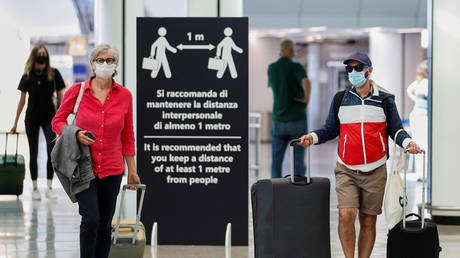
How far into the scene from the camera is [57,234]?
7977 mm

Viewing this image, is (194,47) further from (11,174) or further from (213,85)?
(11,174)

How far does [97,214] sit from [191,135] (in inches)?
84.4

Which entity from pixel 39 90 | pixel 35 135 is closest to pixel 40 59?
pixel 39 90

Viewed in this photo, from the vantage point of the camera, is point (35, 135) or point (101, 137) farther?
point (35, 135)

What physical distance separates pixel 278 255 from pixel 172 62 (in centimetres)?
230

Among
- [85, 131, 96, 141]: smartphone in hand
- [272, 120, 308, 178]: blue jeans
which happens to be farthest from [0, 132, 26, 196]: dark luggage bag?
[85, 131, 96, 141]: smartphone in hand

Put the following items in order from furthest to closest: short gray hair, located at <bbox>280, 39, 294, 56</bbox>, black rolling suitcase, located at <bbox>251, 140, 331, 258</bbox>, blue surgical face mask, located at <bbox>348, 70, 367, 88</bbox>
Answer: short gray hair, located at <bbox>280, 39, 294, 56</bbox>
blue surgical face mask, located at <bbox>348, 70, 367, 88</bbox>
black rolling suitcase, located at <bbox>251, 140, 331, 258</bbox>

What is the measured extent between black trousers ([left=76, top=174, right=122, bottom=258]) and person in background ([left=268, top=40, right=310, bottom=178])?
4489mm

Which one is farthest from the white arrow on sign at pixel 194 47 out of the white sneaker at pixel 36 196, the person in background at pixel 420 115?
the person in background at pixel 420 115

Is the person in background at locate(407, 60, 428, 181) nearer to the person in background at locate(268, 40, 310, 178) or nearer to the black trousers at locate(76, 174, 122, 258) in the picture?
the person in background at locate(268, 40, 310, 178)

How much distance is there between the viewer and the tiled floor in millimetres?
6977

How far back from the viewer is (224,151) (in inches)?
286

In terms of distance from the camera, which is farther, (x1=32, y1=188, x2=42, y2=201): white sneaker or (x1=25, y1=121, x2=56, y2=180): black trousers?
(x1=32, y1=188, x2=42, y2=201): white sneaker

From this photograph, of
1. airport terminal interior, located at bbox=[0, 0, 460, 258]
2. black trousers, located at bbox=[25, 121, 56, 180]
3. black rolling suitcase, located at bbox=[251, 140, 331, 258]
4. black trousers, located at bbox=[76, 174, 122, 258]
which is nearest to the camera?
black trousers, located at bbox=[76, 174, 122, 258]
